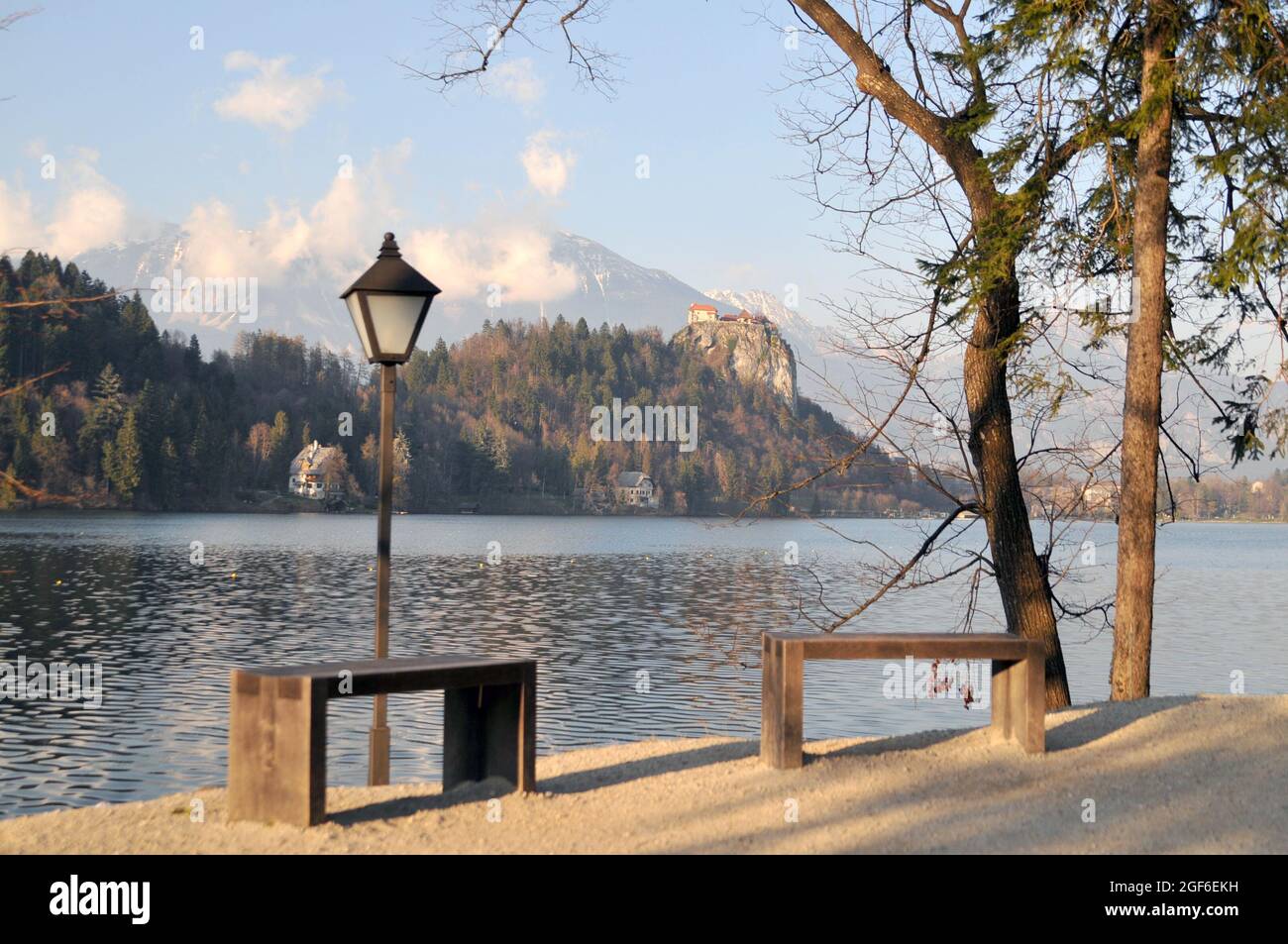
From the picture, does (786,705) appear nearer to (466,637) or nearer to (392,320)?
(392,320)

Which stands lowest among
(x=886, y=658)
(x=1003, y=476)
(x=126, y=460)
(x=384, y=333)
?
(x=886, y=658)

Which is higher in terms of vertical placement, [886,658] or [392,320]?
[392,320]

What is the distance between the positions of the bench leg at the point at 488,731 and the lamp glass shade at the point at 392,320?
270cm

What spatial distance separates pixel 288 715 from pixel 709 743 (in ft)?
13.5

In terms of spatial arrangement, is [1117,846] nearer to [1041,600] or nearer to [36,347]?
[1041,600]

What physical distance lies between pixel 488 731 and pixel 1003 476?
673 centimetres

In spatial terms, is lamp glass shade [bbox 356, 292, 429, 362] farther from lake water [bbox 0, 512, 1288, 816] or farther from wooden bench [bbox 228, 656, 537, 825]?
lake water [bbox 0, 512, 1288, 816]

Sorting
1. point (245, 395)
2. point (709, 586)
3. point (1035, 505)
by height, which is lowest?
point (709, 586)

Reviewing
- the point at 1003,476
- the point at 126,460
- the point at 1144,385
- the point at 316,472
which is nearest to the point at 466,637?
the point at 1003,476

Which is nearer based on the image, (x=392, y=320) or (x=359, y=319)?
(x=392, y=320)

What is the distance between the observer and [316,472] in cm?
15112

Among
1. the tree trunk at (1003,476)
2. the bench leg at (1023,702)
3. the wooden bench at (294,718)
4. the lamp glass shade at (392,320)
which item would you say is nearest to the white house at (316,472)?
the tree trunk at (1003,476)
